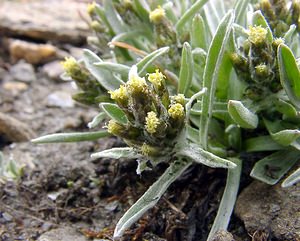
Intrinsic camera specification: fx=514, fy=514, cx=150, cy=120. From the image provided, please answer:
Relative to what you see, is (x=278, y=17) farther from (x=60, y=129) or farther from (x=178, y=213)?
(x=60, y=129)

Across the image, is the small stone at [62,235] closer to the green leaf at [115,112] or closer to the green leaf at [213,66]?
the green leaf at [115,112]

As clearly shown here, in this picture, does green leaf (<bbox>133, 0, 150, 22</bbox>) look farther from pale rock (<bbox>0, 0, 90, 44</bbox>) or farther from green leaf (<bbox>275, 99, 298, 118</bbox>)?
pale rock (<bbox>0, 0, 90, 44</bbox>)

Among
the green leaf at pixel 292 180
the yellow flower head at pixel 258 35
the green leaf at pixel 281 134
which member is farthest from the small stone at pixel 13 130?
the green leaf at pixel 292 180

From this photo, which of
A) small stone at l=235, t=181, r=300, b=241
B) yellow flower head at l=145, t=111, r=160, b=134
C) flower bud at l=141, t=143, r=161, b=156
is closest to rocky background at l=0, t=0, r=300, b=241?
small stone at l=235, t=181, r=300, b=241

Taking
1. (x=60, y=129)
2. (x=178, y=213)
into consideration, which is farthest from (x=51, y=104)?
(x=178, y=213)

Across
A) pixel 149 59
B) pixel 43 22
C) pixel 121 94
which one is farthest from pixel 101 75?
pixel 43 22

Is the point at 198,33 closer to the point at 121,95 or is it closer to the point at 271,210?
the point at 121,95

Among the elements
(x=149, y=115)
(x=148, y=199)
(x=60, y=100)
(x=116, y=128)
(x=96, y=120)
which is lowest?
(x=60, y=100)
